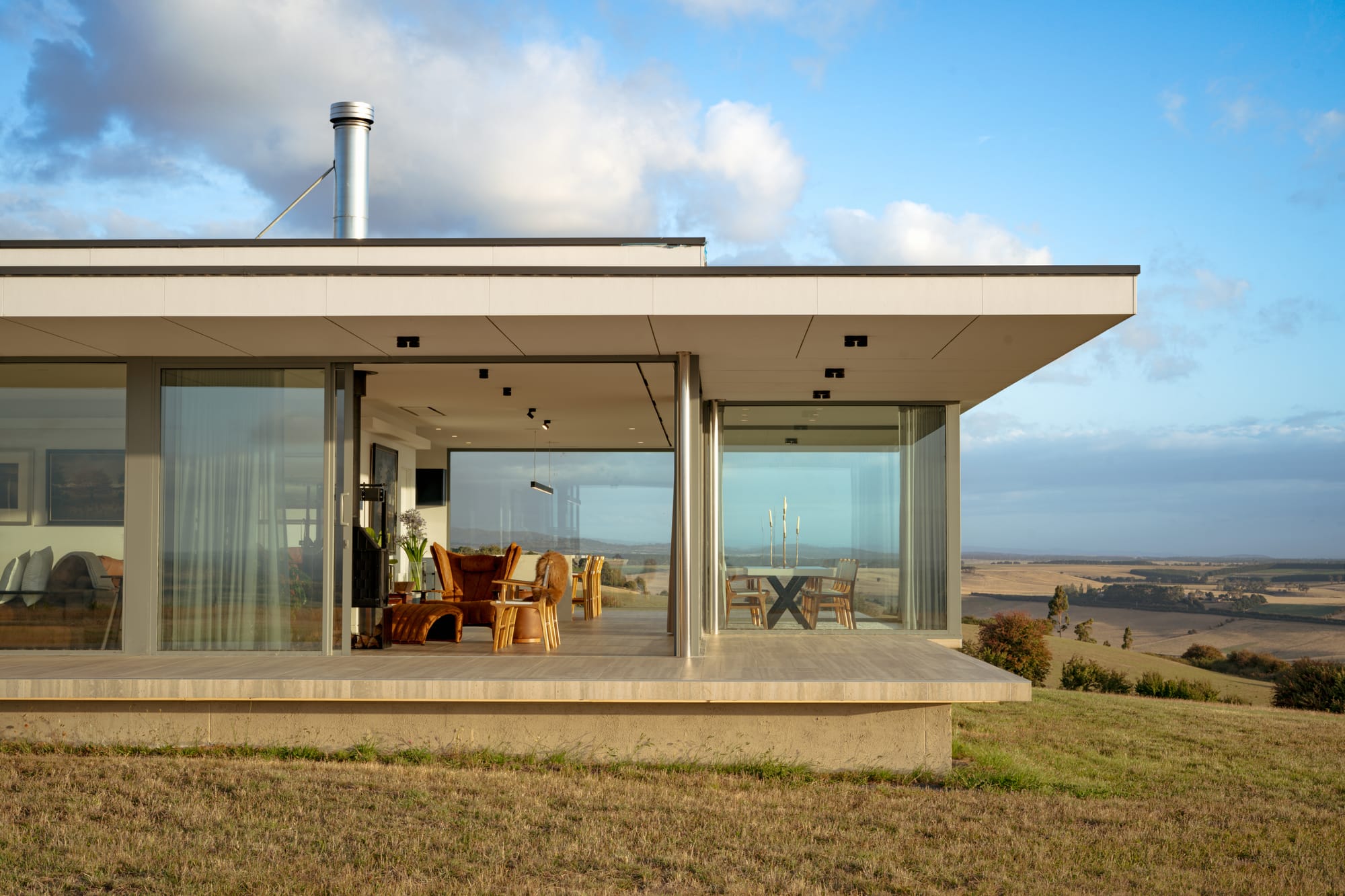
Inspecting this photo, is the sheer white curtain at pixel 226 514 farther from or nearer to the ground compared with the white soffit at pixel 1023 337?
nearer to the ground

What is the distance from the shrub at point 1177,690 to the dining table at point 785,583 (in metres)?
16.4

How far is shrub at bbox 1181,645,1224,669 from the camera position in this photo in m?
39.2

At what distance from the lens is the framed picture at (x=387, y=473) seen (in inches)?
547

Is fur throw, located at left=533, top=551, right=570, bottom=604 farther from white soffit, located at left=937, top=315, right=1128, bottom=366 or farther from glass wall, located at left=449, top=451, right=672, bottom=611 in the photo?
glass wall, located at left=449, top=451, right=672, bottom=611

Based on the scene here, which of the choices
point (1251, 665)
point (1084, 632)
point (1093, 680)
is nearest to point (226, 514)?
point (1093, 680)

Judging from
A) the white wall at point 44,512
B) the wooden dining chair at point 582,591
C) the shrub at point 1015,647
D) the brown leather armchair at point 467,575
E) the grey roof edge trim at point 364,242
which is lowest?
the shrub at point 1015,647

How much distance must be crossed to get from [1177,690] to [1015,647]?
5965 mm

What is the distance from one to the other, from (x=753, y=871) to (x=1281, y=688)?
23174 mm

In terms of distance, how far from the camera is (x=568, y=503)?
17484mm

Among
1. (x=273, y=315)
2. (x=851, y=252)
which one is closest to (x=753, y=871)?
(x=273, y=315)

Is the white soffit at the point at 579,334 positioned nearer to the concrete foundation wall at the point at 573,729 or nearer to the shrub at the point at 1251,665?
the concrete foundation wall at the point at 573,729

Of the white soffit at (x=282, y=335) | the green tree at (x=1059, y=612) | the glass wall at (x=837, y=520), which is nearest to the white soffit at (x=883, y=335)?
the glass wall at (x=837, y=520)

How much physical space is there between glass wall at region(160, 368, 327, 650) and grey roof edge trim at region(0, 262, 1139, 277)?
168cm

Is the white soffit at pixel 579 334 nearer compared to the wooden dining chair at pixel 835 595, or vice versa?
the white soffit at pixel 579 334
